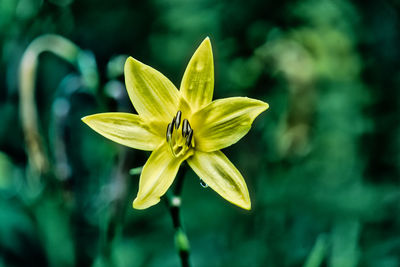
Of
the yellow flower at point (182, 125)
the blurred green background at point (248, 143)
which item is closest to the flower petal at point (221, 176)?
the yellow flower at point (182, 125)

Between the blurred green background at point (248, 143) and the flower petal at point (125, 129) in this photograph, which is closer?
the flower petal at point (125, 129)

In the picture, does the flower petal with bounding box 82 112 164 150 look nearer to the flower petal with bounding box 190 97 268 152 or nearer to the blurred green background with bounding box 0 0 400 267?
the flower petal with bounding box 190 97 268 152

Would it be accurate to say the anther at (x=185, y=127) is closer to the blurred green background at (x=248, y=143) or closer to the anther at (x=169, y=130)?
the anther at (x=169, y=130)

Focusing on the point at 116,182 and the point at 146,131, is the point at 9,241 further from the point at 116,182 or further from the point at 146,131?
the point at 146,131

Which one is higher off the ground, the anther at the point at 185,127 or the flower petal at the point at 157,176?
the anther at the point at 185,127

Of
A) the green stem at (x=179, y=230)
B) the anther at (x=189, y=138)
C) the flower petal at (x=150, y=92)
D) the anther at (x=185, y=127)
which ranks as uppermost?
the flower petal at (x=150, y=92)

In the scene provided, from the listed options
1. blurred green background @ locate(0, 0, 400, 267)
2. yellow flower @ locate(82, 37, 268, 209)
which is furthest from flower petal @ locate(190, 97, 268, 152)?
blurred green background @ locate(0, 0, 400, 267)
